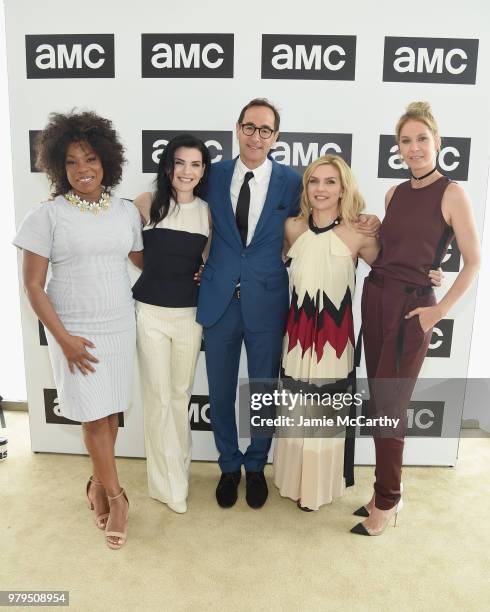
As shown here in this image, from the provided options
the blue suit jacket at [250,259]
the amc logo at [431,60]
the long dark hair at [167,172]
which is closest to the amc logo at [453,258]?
the amc logo at [431,60]

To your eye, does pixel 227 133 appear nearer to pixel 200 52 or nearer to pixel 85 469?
pixel 200 52

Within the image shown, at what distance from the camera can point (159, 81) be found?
8.45 feet

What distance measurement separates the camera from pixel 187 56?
255 cm

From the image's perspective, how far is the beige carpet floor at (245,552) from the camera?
6.17 feet

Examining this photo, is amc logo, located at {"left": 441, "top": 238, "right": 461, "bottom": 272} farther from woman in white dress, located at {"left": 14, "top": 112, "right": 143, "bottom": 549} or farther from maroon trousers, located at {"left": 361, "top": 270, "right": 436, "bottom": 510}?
woman in white dress, located at {"left": 14, "top": 112, "right": 143, "bottom": 549}

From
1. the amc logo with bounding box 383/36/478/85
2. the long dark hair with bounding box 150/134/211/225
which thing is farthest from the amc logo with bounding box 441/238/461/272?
the long dark hair with bounding box 150/134/211/225

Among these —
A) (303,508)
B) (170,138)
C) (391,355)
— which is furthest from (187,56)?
(303,508)

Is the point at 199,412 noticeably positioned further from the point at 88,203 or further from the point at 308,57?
the point at 308,57

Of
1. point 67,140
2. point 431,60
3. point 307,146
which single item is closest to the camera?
point 67,140

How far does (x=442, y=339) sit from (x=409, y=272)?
3.00 feet

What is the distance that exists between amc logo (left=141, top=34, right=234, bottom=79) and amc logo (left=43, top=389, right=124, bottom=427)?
182cm

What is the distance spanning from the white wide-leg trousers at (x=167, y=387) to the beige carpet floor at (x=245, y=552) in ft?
0.54

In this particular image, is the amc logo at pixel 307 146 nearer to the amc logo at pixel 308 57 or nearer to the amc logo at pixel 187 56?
the amc logo at pixel 308 57

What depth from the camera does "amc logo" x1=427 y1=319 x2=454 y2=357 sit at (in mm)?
2760
